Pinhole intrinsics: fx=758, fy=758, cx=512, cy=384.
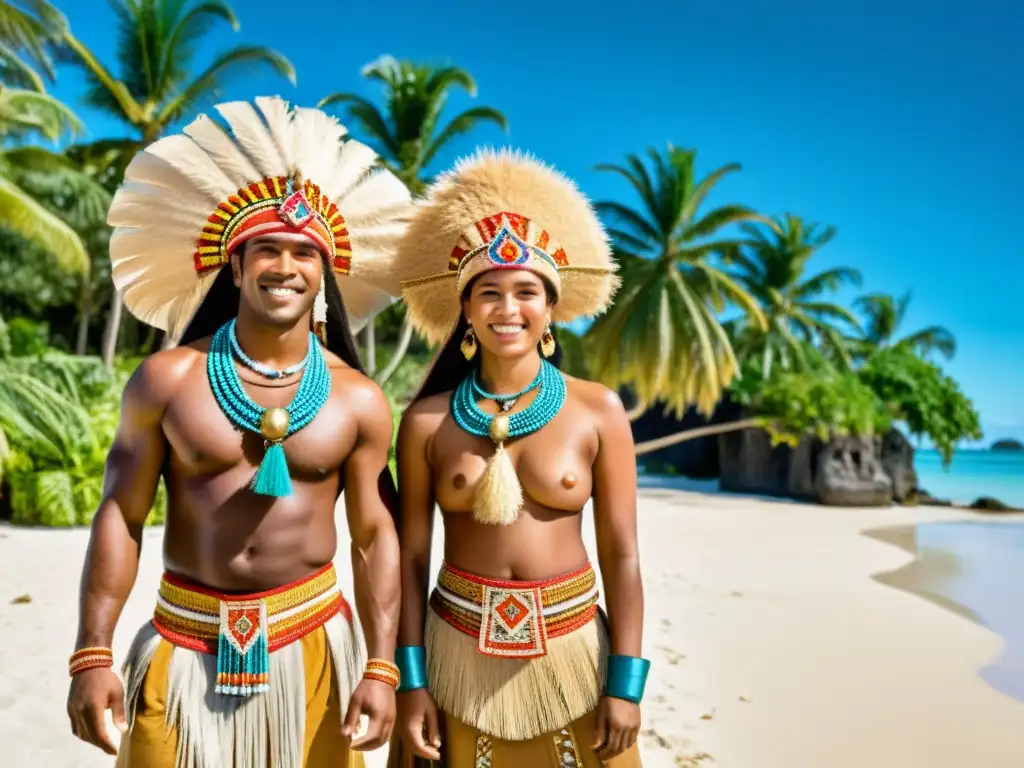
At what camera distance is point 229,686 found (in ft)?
6.78

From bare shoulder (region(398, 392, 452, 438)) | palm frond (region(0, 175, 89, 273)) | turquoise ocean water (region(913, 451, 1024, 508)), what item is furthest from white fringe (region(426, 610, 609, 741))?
turquoise ocean water (region(913, 451, 1024, 508))

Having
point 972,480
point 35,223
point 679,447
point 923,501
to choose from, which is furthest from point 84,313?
point 972,480

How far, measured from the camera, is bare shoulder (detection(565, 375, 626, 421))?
96.0 inches

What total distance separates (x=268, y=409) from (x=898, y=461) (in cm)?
2342

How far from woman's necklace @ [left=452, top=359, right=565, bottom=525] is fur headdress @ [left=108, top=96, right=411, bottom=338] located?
534mm

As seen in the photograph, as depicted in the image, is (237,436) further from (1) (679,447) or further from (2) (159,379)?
(1) (679,447)

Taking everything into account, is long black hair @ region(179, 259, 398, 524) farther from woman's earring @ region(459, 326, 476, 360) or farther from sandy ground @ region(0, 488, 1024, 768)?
sandy ground @ region(0, 488, 1024, 768)

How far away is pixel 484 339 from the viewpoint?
7.80 feet

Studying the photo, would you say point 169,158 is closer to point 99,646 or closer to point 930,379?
point 99,646

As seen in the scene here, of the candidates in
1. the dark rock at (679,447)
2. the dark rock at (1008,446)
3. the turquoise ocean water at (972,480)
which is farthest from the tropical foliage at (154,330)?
the dark rock at (1008,446)

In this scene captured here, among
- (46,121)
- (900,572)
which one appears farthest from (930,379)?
(46,121)

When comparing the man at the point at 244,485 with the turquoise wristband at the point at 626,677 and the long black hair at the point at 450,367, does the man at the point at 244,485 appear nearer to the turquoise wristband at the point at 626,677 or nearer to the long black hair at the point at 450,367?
the long black hair at the point at 450,367

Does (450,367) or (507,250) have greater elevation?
(507,250)

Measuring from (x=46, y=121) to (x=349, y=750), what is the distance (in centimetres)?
1753
